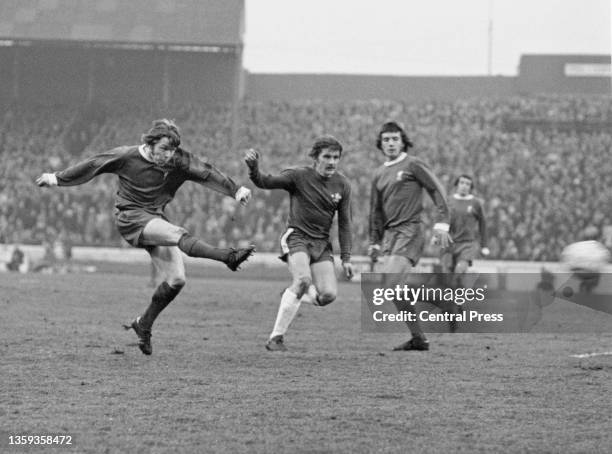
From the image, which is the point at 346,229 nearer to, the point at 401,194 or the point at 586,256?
the point at 401,194

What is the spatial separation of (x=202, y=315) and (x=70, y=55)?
3913 centimetres

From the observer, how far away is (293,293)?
1162cm

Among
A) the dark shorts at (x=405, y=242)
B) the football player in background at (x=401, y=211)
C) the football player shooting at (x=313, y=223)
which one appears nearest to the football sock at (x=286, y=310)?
the football player shooting at (x=313, y=223)

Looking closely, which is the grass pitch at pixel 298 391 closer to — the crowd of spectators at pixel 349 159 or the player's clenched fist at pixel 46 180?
the player's clenched fist at pixel 46 180

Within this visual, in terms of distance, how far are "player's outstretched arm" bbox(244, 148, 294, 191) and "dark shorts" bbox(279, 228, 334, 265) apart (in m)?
0.49

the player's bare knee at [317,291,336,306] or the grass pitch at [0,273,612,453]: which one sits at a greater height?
the player's bare knee at [317,291,336,306]

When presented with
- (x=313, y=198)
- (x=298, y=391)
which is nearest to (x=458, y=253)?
(x=313, y=198)

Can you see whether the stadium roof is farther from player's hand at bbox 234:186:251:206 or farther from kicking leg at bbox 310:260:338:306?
player's hand at bbox 234:186:251:206

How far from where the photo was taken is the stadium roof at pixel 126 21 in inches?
1984

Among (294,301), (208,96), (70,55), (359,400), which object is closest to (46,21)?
(70,55)

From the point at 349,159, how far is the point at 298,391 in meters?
34.3

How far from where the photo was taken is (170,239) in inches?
407

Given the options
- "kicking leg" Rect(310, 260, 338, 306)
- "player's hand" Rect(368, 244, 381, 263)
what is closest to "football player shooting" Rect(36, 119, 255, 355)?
"kicking leg" Rect(310, 260, 338, 306)

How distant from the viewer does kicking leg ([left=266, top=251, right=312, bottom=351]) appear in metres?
11.5
